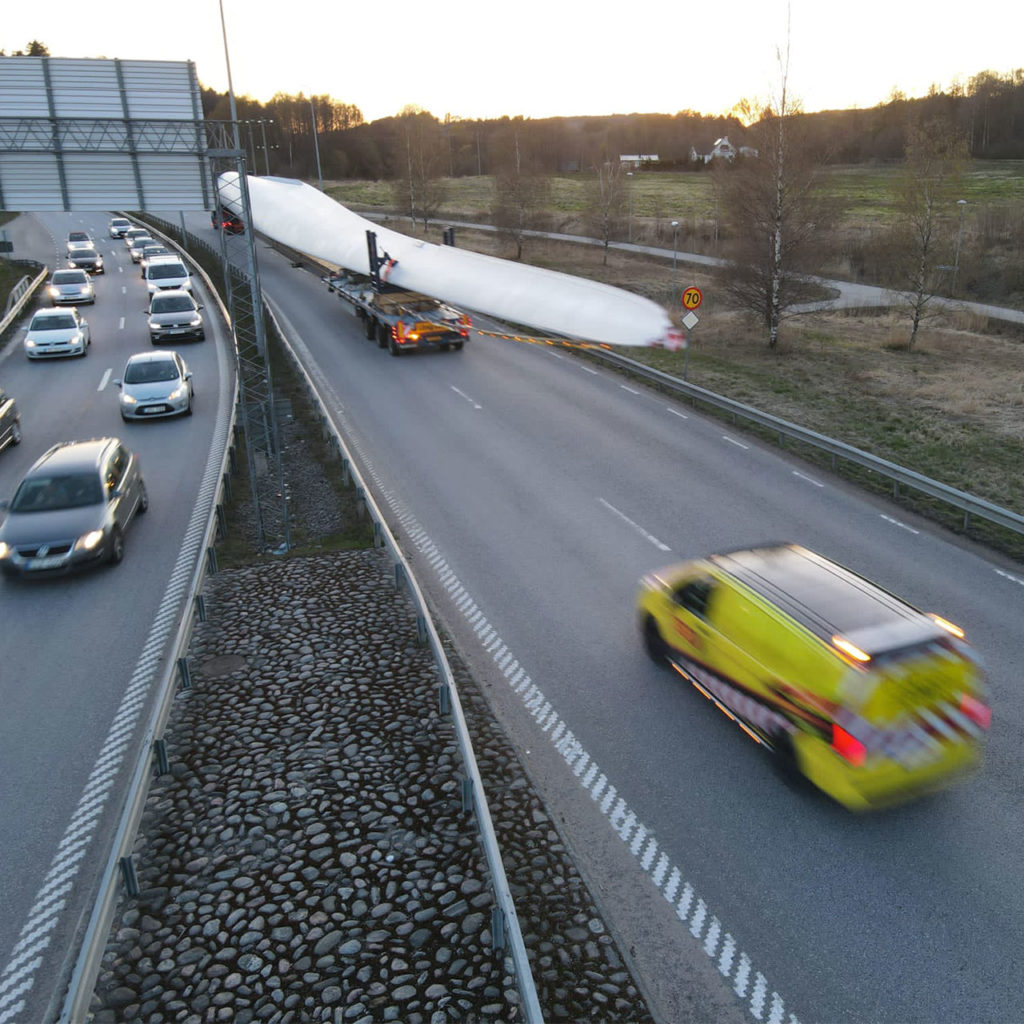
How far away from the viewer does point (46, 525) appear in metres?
13.1

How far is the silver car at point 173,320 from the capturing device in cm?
3038

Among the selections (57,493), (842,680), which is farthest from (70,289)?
(842,680)

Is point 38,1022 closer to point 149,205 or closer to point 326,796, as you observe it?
point 326,796

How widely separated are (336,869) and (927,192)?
3426cm

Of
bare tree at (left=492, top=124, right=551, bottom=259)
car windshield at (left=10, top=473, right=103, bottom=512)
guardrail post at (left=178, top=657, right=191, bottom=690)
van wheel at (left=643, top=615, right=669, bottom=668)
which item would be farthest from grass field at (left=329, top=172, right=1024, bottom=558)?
car windshield at (left=10, top=473, right=103, bottom=512)

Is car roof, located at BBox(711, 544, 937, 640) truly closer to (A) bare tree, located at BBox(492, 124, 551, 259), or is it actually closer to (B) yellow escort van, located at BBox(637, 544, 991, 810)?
(B) yellow escort van, located at BBox(637, 544, 991, 810)

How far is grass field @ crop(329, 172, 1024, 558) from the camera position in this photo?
18625 mm

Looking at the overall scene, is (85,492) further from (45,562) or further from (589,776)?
(589,776)

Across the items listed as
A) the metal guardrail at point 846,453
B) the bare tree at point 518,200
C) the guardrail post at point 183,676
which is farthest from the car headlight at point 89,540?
the bare tree at point 518,200

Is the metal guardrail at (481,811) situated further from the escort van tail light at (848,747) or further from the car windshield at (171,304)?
the car windshield at (171,304)

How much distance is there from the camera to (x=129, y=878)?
673cm

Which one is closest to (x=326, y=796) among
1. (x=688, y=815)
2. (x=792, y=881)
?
(x=688, y=815)

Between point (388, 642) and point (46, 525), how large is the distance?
20.4 feet

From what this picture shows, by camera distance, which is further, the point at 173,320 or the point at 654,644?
the point at 173,320
